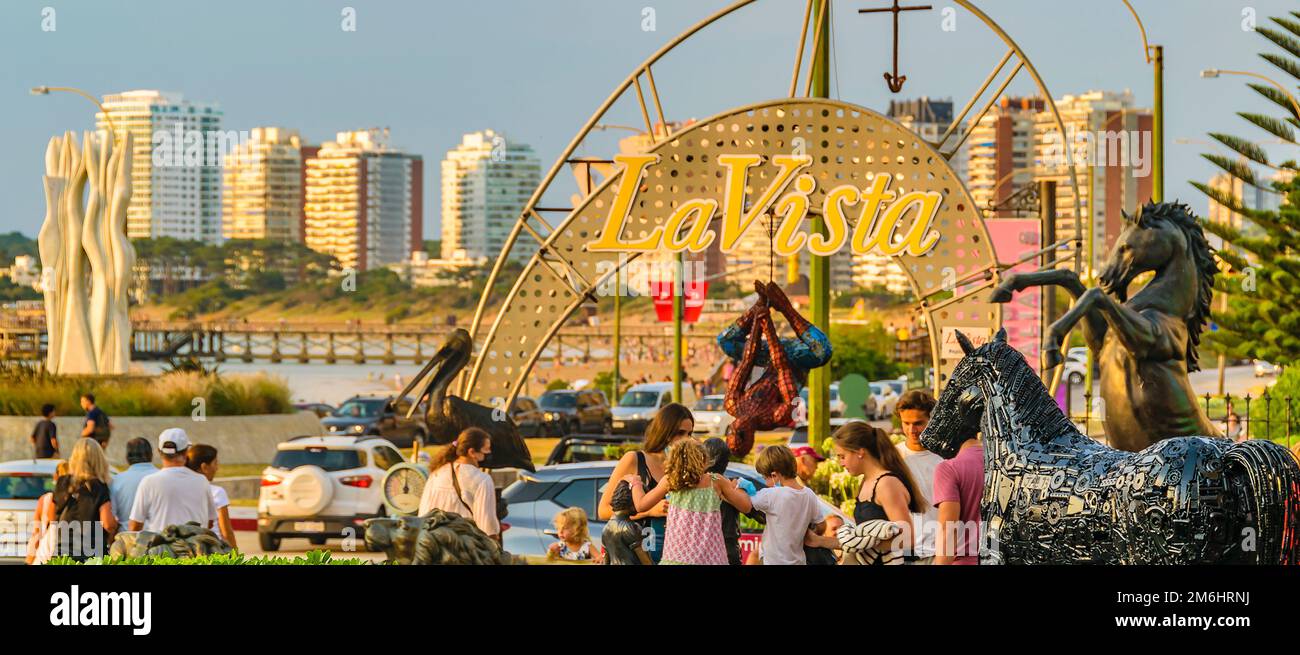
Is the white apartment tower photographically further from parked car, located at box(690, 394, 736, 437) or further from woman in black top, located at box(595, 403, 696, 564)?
woman in black top, located at box(595, 403, 696, 564)

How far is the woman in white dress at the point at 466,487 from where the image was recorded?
10.8 metres

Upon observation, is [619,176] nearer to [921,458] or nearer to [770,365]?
[770,365]

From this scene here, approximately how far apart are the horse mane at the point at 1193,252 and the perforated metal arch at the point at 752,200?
6544 mm

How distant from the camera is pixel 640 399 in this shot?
1726 inches

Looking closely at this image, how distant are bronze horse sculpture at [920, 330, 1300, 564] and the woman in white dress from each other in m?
3.66

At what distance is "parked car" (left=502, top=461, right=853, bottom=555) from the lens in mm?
13477

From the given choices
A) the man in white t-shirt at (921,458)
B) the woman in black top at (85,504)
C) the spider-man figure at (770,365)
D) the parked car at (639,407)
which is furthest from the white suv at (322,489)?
the parked car at (639,407)

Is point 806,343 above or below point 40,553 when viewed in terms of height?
above

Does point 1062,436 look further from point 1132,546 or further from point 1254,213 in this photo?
point 1254,213

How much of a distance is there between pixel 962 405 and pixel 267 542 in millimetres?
12245

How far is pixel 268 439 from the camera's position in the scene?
3212 cm
